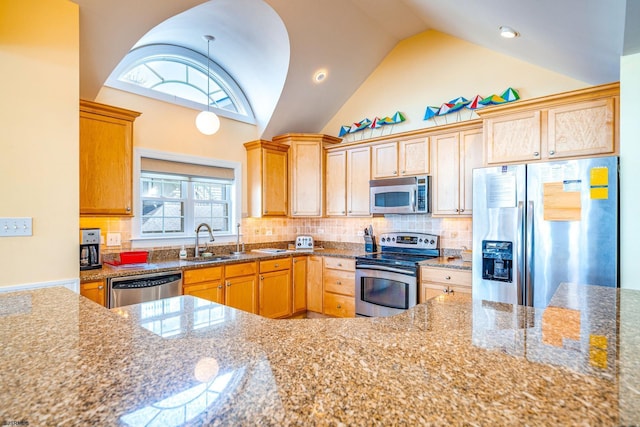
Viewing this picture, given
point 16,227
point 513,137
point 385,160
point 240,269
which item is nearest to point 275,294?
point 240,269

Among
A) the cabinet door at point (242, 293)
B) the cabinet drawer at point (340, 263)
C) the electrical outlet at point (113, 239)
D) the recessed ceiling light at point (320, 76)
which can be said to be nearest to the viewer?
the electrical outlet at point (113, 239)

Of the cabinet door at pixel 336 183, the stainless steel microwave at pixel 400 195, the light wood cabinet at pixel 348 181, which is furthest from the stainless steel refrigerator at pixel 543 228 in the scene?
the cabinet door at pixel 336 183

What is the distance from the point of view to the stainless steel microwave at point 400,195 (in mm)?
3609

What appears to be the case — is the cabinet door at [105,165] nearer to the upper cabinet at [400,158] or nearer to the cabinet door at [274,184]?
the cabinet door at [274,184]

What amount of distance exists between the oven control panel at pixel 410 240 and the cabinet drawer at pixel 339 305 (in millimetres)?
846

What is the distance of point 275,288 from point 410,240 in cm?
170

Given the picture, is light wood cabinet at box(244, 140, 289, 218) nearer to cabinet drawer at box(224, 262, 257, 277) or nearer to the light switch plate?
cabinet drawer at box(224, 262, 257, 277)

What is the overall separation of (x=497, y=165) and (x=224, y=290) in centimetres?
281

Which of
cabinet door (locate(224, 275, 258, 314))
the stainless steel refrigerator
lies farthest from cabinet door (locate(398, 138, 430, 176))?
cabinet door (locate(224, 275, 258, 314))

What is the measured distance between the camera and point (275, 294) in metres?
3.89

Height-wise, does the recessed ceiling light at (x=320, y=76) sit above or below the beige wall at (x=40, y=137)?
above

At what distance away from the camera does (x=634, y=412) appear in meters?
0.54

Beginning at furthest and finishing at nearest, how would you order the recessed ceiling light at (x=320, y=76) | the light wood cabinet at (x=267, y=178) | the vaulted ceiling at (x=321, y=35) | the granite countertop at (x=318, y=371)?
the light wood cabinet at (x=267, y=178), the recessed ceiling light at (x=320, y=76), the vaulted ceiling at (x=321, y=35), the granite countertop at (x=318, y=371)

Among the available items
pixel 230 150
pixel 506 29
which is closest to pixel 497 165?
pixel 506 29
